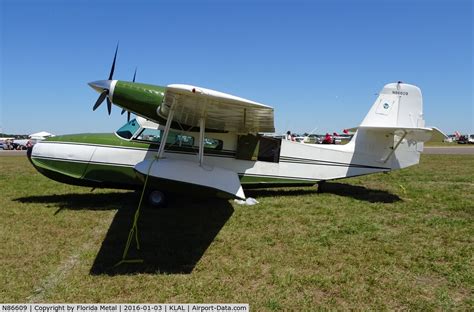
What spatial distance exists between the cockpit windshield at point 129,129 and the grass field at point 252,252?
1.63 m

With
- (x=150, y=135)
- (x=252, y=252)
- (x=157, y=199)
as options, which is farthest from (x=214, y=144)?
(x=252, y=252)

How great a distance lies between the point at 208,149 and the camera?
8242mm

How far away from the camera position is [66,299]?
3.63 m

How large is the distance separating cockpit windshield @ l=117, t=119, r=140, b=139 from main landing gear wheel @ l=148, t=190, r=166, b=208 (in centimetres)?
150

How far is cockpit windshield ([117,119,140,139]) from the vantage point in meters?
8.14

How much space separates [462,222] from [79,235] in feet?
22.6

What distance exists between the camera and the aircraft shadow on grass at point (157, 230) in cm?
A: 459

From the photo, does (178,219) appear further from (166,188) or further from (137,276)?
(137,276)

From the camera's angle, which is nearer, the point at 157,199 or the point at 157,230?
the point at 157,230

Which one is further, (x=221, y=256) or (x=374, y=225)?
(x=374, y=225)

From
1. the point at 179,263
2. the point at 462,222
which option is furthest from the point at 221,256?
the point at 462,222

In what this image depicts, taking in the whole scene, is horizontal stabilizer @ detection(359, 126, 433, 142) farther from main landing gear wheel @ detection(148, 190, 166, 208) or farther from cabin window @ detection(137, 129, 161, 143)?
main landing gear wheel @ detection(148, 190, 166, 208)

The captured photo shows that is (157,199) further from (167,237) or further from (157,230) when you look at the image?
(167,237)

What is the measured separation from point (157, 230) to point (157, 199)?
5.41 ft
